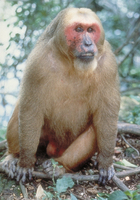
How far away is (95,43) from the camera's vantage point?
4406mm

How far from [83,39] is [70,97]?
1.09m

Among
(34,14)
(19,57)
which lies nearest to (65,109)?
(19,57)

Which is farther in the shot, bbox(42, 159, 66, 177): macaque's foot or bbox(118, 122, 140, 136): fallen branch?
bbox(118, 122, 140, 136): fallen branch

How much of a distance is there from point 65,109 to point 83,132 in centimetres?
67

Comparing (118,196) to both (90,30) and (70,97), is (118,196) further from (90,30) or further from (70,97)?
(90,30)

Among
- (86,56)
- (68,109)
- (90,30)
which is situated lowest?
(68,109)

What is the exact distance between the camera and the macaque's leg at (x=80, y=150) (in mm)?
5348

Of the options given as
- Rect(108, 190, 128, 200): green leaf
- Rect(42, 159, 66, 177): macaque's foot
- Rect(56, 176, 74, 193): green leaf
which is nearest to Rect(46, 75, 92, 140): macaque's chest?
Rect(42, 159, 66, 177): macaque's foot

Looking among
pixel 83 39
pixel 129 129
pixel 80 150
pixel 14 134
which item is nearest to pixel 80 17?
pixel 83 39

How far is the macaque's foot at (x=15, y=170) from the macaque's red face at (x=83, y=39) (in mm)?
2249

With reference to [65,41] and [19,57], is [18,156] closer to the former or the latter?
[65,41]

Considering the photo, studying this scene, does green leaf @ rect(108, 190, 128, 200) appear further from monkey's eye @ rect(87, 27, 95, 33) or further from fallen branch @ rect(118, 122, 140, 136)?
fallen branch @ rect(118, 122, 140, 136)

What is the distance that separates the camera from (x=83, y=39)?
4.24 meters

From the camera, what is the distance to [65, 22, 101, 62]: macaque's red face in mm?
4223
